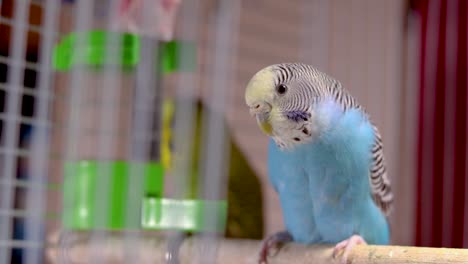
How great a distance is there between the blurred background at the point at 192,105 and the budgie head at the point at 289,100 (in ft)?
1.01

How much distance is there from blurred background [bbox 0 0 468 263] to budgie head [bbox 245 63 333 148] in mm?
308

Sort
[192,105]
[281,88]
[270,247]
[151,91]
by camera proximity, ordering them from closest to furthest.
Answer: [281,88], [270,247], [151,91], [192,105]

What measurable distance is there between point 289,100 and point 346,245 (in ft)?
0.90

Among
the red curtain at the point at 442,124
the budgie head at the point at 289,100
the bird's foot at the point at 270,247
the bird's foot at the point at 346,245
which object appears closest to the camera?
the budgie head at the point at 289,100

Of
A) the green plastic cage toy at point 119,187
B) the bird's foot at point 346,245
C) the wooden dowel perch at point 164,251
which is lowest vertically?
the wooden dowel perch at point 164,251

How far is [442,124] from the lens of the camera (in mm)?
1726

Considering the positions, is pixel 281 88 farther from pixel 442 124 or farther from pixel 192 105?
pixel 442 124

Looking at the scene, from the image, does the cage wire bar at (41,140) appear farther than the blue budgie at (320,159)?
Yes

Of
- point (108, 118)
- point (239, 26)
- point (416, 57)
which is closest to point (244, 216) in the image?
point (108, 118)

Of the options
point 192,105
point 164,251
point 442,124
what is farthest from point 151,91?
point 442,124

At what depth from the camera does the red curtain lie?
5.43 ft

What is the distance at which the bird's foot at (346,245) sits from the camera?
1.08 metres

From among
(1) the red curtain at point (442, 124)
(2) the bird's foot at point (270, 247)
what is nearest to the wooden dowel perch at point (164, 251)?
(2) the bird's foot at point (270, 247)

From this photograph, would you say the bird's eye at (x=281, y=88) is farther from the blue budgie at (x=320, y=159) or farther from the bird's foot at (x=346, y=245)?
the bird's foot at (x=346, y=245)
